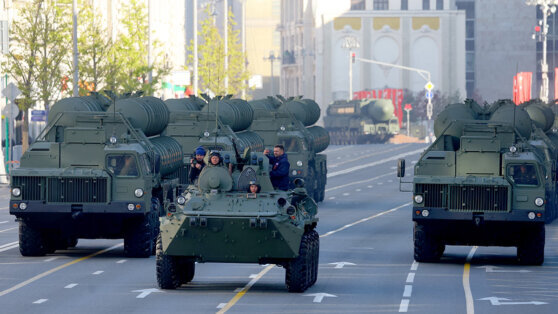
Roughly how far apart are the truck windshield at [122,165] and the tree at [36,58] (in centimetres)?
3185

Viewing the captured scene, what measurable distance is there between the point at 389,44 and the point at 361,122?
4689 cm

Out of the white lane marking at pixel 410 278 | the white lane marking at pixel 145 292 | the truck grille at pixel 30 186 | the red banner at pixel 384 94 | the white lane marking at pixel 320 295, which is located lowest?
the white lane marking at pixel 410 278

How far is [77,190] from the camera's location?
2978 cm

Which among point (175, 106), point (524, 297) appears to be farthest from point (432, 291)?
point (175, 106)

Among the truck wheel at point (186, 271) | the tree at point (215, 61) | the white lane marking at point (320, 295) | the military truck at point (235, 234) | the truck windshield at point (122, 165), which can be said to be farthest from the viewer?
the tree at point (215, 61)

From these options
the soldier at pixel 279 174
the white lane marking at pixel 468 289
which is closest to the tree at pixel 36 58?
the white lane marking at pixel 468 289

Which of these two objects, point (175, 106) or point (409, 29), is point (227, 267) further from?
point (409, 29)

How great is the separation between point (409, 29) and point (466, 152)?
12882cm

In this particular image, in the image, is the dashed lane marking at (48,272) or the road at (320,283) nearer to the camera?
the road at (320,283)

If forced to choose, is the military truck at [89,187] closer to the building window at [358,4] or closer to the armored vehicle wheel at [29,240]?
the armored vehicle wheel at [29,240]

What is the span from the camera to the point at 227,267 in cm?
2833

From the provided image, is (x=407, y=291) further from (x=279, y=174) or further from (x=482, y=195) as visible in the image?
(x=482, y=195)

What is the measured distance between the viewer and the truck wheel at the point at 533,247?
28984 millimetres

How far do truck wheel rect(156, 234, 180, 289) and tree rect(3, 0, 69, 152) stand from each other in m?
38.6
